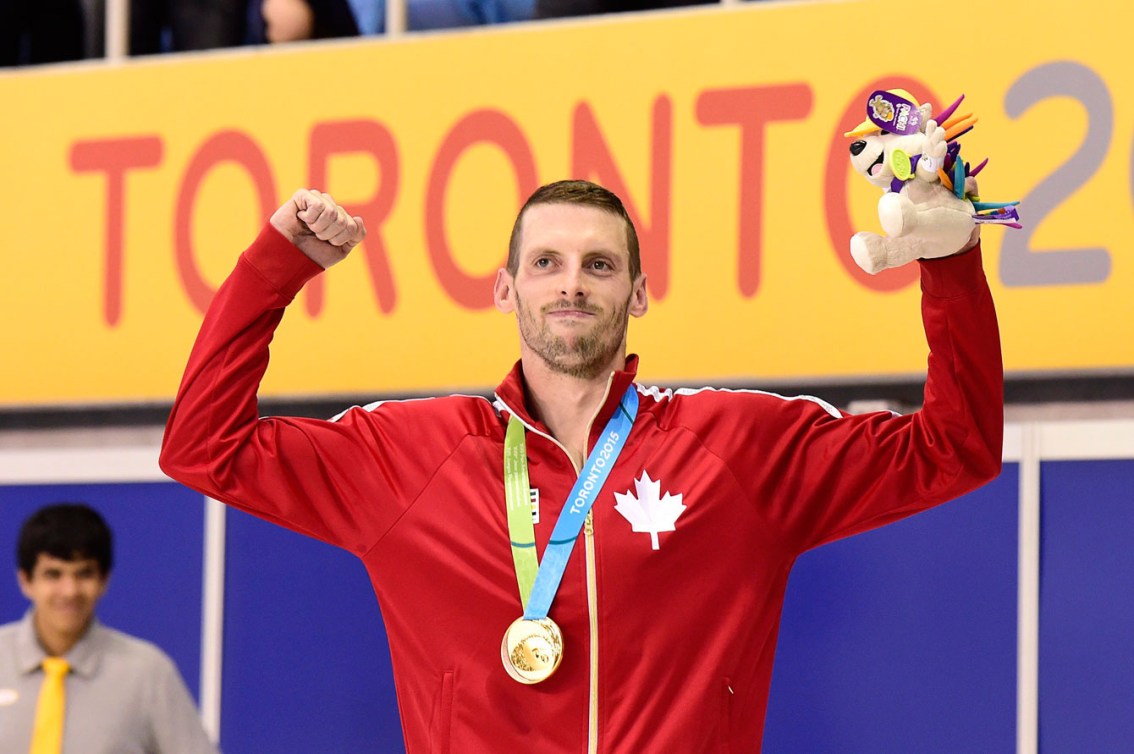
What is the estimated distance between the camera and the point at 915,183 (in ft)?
7.94

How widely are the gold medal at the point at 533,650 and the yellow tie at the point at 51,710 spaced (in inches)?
64.9

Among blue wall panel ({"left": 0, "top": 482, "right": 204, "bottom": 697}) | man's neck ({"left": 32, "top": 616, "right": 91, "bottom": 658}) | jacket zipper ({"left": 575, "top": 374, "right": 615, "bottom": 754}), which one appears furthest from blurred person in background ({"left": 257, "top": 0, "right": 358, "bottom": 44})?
jacket zipper ({"left": 575, "top": 374, "right": 615, "bottom": 754})

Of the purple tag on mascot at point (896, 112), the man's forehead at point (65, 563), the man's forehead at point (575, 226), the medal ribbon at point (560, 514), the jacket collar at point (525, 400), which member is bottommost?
the man's forehead at point (65, 563)

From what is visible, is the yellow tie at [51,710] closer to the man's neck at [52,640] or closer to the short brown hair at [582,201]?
the man's neck at [52,640]

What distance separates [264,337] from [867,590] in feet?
6.17

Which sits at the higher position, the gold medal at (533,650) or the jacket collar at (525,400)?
the jacket collar at (525,400)

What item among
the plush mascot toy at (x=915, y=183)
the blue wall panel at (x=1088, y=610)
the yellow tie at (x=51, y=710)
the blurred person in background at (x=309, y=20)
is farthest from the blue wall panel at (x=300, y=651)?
the plush mascot toy at (x=915, y=183)

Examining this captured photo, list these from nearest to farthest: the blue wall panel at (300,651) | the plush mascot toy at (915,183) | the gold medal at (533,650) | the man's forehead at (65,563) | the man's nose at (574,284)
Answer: the plush mascot toy at (915,183) → the gold medal at (533,650) → the man's nose at (574,284) → the man's forehead at (65,563) → the blue wall panel at (300,651)

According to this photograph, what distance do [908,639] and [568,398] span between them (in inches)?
61.2

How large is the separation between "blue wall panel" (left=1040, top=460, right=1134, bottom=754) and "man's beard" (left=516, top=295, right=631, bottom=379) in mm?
1623

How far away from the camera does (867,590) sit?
409 cm

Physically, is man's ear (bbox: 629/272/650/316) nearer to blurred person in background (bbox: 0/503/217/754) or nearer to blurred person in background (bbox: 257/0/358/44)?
blurred person in background (bbox: 0/503/217/754)

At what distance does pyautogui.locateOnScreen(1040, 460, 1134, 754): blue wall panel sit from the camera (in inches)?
152

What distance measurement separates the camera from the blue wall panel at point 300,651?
4.44 meters
